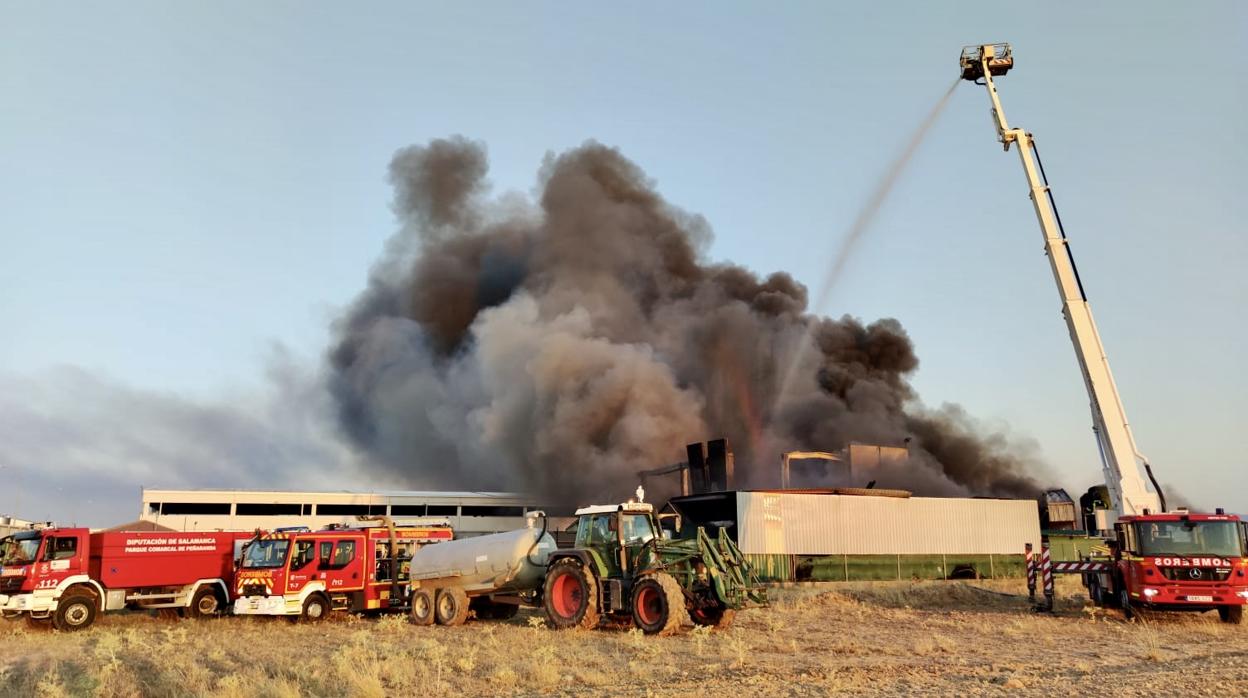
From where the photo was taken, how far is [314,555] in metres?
19.0

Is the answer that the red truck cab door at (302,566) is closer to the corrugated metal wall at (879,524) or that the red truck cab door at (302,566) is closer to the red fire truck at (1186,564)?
the corrugated metal wall at (879,524)

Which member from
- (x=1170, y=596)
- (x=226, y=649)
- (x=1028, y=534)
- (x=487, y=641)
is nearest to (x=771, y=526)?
(x=1028, y=534)

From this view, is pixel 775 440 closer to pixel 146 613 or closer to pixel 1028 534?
pixel 1028 534

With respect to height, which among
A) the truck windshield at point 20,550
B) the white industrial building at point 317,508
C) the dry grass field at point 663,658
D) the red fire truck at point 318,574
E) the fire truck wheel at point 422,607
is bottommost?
the dry grass field at point 663,658

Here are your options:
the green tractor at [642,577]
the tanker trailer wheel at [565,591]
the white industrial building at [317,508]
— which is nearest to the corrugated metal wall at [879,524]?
the green tractor at [642,577]

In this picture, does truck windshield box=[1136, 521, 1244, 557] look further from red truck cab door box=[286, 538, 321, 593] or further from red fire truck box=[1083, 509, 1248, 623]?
red truck cab door box=[286, 538, 321, 593]

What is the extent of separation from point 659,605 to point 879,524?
2077cm

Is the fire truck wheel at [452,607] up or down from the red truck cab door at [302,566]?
down

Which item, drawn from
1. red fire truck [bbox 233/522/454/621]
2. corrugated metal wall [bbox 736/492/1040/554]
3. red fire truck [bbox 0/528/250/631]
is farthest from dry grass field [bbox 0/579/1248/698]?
corrugated metal wall [bbox 736/492/1040/554]

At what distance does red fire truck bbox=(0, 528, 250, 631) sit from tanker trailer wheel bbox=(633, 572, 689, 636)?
37.9 feet

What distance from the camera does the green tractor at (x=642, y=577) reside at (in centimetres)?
1485

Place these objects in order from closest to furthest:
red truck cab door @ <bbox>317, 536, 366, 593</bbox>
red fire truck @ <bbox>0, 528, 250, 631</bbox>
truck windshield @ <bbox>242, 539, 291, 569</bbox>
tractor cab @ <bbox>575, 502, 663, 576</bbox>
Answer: tractor cab @ <bbox>575, 502, 663, 576</bbox>, red fire truck @ <bbox>0, 528, 250, 631</bbox>, truck windshield @ <bbox>242, 539, 291, 569</bbox>, red truck cab door @ <bbox>317, 536, 366, 593</bbox>

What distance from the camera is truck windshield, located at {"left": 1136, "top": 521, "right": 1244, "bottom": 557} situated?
16.3 meters

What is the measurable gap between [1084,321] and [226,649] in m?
19.0
